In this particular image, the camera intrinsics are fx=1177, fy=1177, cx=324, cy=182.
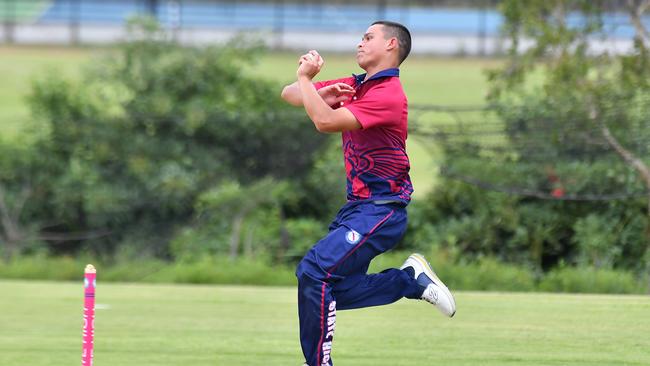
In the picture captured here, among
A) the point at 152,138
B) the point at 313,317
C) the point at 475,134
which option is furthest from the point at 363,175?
the point at 152,138

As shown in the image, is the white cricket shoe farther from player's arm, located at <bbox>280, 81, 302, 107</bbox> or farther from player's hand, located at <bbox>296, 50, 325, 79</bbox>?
player's hand, located at <bbox>296, 50, 325, 79</bbox>

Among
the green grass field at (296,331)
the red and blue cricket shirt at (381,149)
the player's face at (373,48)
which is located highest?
the player's face at (373,48)

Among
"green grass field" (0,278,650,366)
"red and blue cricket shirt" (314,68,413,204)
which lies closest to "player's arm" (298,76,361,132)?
"red and blue cricket shirt" (314,68,413,204)

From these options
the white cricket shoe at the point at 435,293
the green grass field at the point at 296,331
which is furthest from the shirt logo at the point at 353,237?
the green grass field at the point at 296,331

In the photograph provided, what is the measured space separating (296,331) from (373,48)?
10.9ft

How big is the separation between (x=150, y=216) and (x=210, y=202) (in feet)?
3.92

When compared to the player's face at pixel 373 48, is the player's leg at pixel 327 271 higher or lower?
lower

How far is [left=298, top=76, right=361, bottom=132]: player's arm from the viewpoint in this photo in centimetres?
648

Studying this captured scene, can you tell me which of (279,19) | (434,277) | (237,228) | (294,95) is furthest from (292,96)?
(279,19)

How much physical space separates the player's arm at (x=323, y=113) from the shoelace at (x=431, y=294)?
1311 mm

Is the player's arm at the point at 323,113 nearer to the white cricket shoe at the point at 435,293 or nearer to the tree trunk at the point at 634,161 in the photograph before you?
the white cricket shoe at the point at 435,293

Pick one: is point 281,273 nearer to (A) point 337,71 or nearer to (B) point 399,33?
(B) point 399,33

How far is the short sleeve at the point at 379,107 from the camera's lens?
21.6 feet

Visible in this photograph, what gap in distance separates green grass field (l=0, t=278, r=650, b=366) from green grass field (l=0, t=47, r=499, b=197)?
19322mm
